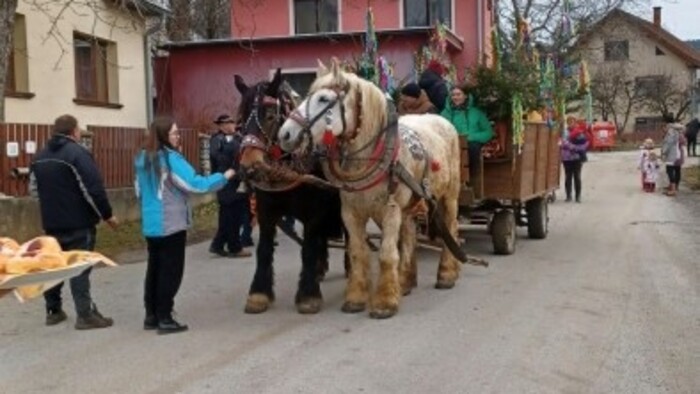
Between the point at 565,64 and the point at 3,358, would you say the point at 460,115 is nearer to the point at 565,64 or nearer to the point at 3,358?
the point at 565,64

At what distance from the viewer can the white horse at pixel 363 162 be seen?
6.80 m

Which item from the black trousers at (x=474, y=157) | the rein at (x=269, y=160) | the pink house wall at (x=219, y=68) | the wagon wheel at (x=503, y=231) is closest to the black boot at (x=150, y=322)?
the rein at (x=269, y=160)

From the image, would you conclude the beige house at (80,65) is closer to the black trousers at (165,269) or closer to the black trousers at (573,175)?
the black trousers at (165,269)

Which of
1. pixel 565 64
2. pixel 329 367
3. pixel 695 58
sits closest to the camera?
pixel 329 367

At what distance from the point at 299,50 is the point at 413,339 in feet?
63.0

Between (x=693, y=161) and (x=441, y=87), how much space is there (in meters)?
24.4

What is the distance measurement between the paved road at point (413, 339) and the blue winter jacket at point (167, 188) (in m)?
0.89

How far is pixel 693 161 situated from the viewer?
31.8 metres

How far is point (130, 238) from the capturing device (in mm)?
13078

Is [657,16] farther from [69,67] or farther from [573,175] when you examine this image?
[69,67]

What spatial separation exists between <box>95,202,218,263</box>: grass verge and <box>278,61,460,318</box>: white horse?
4.81m

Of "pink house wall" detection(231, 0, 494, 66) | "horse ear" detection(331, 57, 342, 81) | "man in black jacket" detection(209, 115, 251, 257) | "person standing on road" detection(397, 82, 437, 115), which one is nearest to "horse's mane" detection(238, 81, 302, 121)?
"horse ear" detection(331, 57, 342, 81)

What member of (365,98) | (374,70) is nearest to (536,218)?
(374,70)

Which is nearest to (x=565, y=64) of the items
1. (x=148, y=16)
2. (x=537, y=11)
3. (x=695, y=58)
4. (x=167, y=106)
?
(x=148, y=16)
